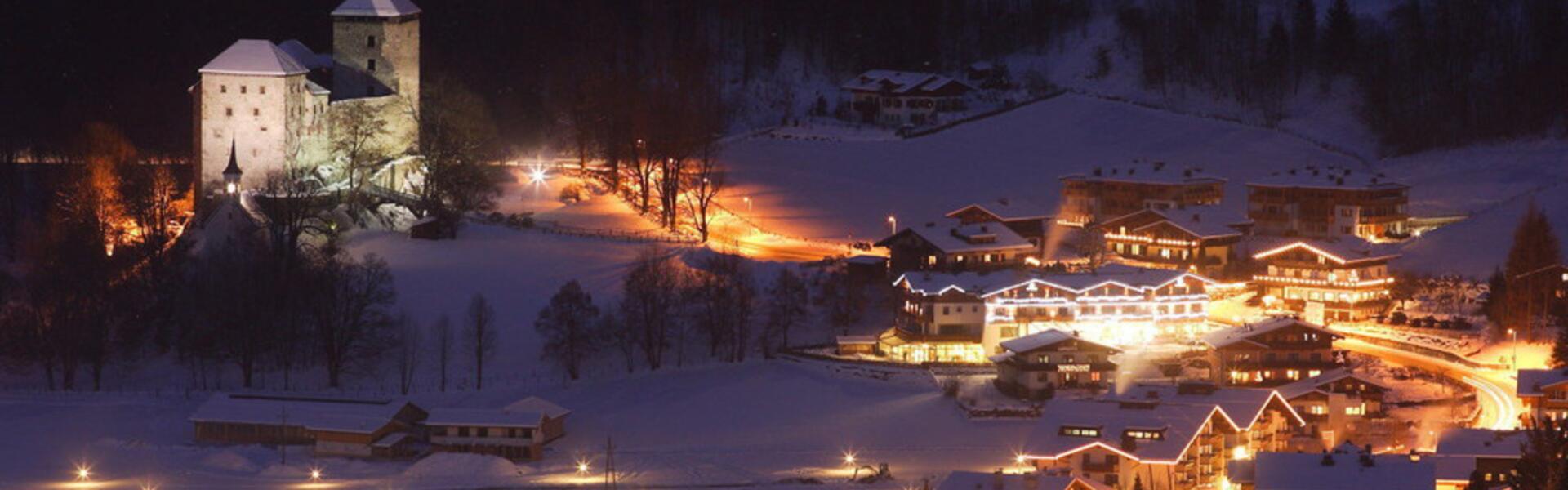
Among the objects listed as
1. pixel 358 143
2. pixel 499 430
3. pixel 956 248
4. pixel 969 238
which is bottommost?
pixel 499 430

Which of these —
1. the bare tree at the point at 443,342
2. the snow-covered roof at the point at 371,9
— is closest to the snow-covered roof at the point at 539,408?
the bare tree at the point at 443,342

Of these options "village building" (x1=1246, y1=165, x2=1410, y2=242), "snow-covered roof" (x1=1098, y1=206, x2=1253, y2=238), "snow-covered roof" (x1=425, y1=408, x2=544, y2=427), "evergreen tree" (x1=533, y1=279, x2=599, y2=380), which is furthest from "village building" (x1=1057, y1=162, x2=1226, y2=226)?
"snow-covered roof" (x1=425, y1=408, x2=544, y2=427)

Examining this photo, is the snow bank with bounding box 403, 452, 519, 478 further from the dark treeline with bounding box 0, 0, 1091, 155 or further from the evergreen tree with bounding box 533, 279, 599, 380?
the dark treeline with bounding box 0, 0, 1091, 155

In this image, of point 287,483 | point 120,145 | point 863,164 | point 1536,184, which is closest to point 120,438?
point 287,483

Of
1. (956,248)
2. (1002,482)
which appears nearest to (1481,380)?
(956,248)

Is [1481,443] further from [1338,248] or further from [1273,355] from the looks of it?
[1338,248]

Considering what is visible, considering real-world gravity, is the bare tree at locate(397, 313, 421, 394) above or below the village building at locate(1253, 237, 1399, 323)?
below
